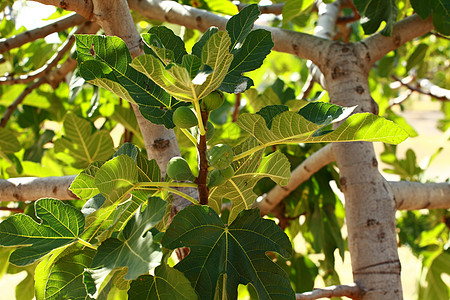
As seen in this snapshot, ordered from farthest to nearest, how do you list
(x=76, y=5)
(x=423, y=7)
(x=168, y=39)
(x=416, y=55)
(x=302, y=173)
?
1. (x=416, y=55)
2. (x=302, y=173)
3. (x=423, y=7)
4. (x=76, y=5)
5. (x=168, y=39)

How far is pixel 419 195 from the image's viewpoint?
113cm

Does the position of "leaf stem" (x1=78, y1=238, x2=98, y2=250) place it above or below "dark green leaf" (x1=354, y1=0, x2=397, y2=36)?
below

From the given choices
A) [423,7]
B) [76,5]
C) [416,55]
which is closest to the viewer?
[76,5]

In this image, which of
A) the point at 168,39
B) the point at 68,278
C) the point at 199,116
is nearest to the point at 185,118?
the point at 199,116

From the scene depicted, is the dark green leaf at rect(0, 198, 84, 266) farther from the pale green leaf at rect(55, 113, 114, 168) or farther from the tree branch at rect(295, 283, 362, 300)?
the pale green leaf at rect(55, 113, 114, 168)

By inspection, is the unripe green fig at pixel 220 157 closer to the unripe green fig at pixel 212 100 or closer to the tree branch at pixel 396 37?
the unripe green fig at pixel 212 100

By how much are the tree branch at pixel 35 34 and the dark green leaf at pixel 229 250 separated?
901mm

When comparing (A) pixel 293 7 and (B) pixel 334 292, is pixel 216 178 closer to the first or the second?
(B) pixel 334 292

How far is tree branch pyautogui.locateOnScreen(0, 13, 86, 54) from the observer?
3.84ft

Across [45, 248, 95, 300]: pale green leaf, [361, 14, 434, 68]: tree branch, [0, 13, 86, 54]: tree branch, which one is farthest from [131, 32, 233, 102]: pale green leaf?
[0, 13, 86, 54]: tree branch

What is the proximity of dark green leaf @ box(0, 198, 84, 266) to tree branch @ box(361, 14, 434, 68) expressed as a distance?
2.82 feet

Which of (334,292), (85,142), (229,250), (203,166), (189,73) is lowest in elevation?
(334,292)

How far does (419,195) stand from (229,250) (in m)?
0.76

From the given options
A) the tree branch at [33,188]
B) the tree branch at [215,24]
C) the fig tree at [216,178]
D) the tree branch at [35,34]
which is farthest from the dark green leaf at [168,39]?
the tree branch at [35,34]
